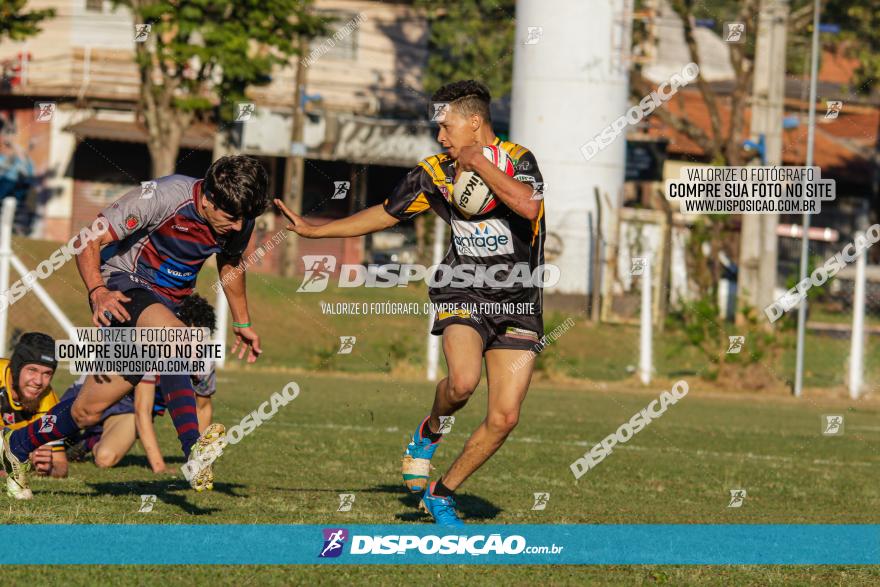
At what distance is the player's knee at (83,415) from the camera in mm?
8180

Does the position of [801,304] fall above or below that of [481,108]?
below

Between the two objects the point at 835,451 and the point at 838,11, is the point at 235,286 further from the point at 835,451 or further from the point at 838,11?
the point at 838,11

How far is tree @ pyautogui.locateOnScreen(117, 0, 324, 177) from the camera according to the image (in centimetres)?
2800

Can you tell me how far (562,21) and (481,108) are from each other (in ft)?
63.8

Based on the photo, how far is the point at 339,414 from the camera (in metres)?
15.4

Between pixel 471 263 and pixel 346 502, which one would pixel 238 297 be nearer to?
pixel 346 502

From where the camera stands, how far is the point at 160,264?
26.7ft

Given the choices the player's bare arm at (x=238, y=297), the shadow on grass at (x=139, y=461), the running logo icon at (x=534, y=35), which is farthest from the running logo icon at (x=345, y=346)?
the player's bare arm at (x=238, y=297)

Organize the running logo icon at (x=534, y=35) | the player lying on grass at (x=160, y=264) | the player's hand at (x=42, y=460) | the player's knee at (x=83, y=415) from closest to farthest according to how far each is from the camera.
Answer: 1. the player lying on grass at (x=160, y=264)
2. the player's knee at (x=83, y=415)
3. the player's hand at (x=42, y=460)
4. the running logo icon at (x=534, y=35)

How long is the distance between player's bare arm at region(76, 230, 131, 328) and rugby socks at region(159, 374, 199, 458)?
4.11 feet

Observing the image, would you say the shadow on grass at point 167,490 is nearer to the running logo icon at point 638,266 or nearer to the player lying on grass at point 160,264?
the player lying on grass at point 160,264

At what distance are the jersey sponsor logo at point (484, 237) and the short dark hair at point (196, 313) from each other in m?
2.53

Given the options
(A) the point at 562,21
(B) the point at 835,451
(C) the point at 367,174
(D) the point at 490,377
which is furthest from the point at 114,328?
(C) the point at 367,174

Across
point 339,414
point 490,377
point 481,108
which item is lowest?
point 339,414
